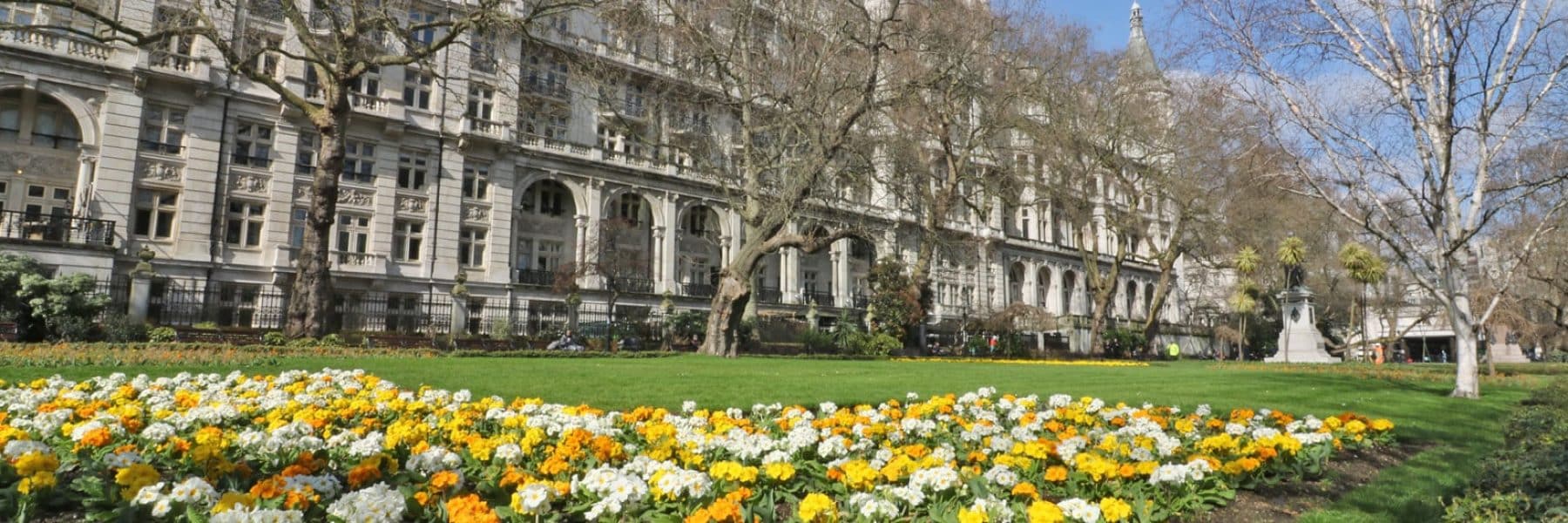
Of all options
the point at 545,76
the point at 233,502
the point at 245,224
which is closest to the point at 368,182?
the point at 245,224

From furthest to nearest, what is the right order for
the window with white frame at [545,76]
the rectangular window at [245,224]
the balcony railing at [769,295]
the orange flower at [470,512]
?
the balcony railing at [769,295] → the window with white frame at [545,76] → the rectangular window at [245,224] → the orange flower at [470,512]

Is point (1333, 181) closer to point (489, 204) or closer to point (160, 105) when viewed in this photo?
point (489, 204)

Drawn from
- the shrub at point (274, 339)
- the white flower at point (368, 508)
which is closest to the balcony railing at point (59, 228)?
the shrub at point (274, 339)

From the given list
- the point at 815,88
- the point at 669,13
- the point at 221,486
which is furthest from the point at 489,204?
the point at 221,486

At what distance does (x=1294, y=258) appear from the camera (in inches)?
1240

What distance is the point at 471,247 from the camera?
33.4 m

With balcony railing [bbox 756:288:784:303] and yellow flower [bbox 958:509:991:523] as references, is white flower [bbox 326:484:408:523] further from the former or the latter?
balcony railing [bbox 756:288:784:303]

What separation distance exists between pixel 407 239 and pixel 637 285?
980 centimetres

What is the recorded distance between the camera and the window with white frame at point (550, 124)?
116 ft

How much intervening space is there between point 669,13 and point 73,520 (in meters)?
18.4

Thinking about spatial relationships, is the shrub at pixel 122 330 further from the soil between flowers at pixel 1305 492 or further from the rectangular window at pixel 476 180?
the soil between flowers at pixel 1305 492

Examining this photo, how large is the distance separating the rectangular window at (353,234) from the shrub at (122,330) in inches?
481

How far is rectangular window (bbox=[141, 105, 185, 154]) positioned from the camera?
86.6ft

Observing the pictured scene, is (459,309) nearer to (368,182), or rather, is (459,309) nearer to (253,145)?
(368,182)
